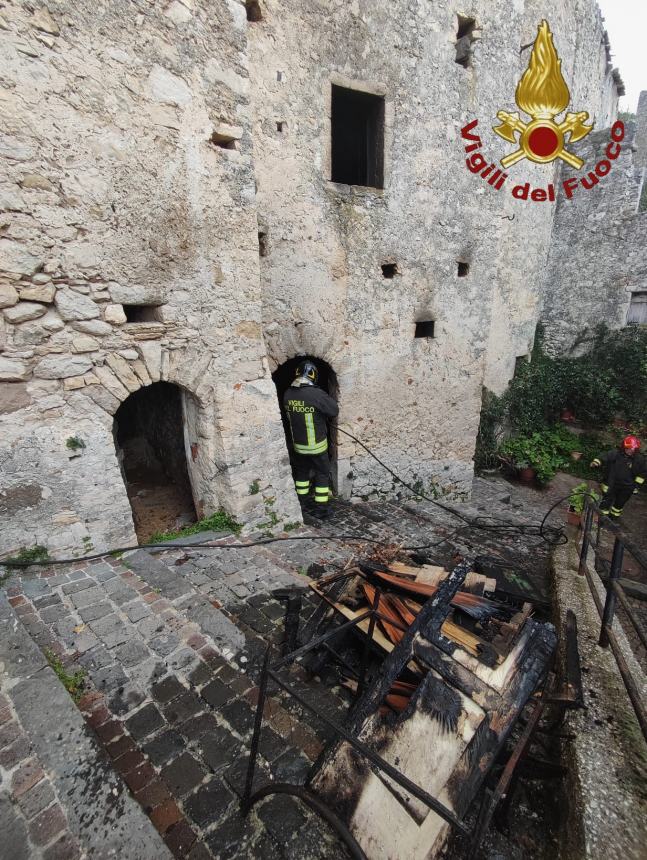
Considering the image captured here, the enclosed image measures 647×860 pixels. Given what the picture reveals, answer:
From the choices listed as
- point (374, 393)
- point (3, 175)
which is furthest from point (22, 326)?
point (374, 393)

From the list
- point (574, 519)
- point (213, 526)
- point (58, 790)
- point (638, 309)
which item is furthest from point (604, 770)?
point (638, 309)

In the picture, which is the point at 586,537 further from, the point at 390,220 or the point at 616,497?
the point at 390,220

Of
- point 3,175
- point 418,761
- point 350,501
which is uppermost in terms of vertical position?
point 3,175

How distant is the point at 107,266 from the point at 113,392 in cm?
112

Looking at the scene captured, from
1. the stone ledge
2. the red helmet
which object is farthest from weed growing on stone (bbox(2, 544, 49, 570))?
the red helmet

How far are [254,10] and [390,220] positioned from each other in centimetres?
278

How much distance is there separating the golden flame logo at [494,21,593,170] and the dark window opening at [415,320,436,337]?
8.54 feet

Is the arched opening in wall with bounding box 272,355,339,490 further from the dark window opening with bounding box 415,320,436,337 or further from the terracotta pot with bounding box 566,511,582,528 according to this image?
the terracotta pot with bounding box 566,511,582,528

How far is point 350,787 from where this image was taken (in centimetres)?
198

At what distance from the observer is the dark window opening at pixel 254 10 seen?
4.59 m

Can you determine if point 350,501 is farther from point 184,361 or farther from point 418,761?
point 418,761

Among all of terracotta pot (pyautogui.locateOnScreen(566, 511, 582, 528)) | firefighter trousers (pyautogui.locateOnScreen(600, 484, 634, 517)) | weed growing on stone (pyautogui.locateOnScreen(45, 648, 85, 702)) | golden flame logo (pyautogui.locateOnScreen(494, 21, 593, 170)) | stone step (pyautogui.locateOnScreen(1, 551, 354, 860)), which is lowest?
firefighter trousers (pyautogui.locateOnScreen(600, 484, 634, 517))

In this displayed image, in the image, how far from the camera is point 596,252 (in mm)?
11430

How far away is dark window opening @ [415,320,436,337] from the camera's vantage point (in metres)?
6.87
